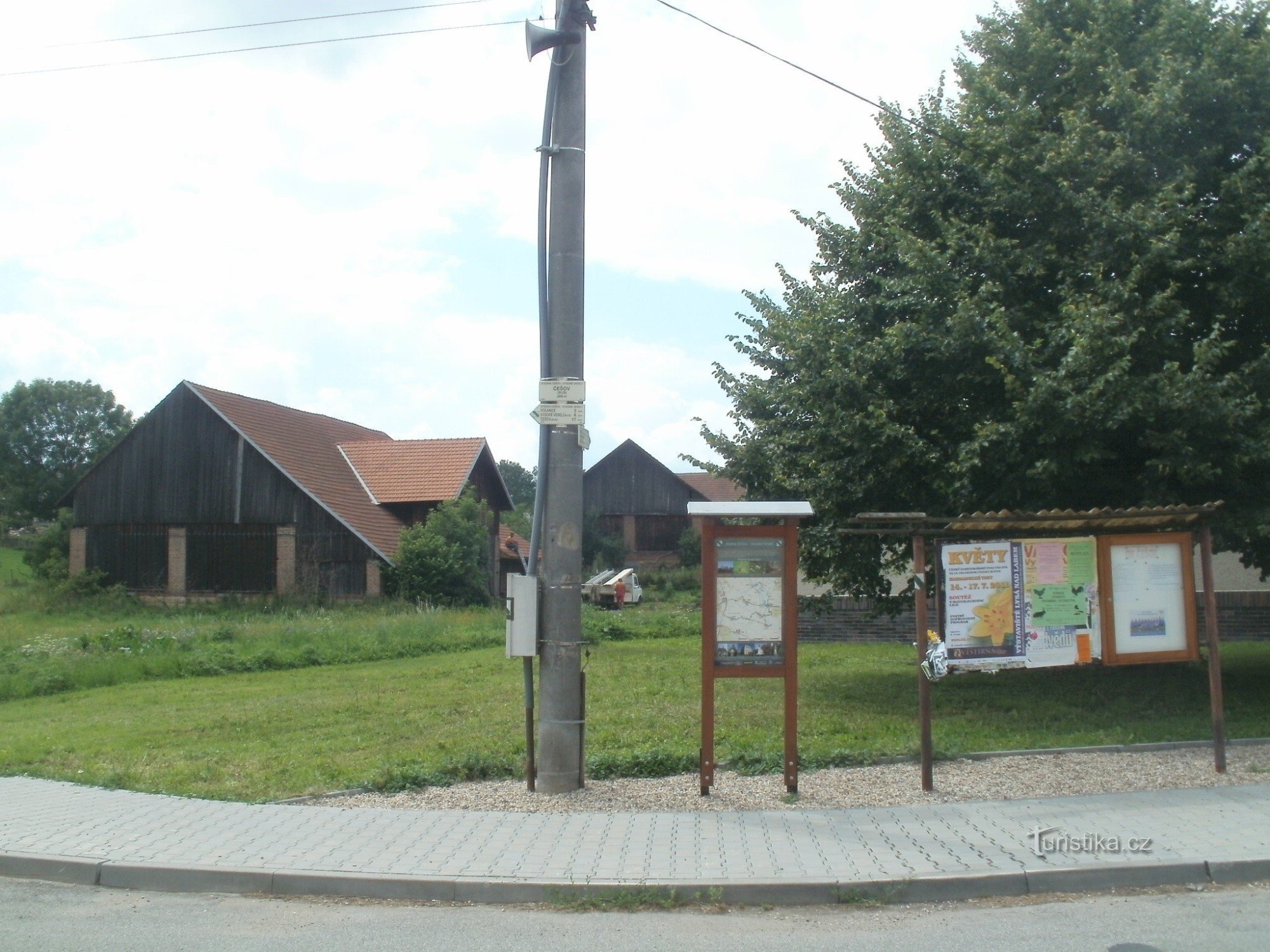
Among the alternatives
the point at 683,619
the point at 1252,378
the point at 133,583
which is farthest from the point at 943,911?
the point at 133,583

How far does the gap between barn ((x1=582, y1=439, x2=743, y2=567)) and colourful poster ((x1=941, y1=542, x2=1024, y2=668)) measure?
5347cm

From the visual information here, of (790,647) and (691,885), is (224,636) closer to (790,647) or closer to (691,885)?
(790,647)

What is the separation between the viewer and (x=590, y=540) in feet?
196

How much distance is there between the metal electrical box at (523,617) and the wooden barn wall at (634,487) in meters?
54.7

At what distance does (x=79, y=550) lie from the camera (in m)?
40.6

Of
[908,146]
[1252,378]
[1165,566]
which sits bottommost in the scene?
[1165,566]

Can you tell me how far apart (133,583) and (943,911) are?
127ft

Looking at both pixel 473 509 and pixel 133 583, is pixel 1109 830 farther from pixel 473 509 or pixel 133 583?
pixel 133 583

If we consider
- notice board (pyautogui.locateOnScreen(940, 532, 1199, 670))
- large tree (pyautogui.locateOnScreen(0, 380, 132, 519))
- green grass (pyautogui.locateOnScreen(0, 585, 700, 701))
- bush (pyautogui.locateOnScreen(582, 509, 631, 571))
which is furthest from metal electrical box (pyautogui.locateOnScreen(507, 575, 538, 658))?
large tree (pyautogui.locateOnScreen(0, 380, 132, 519))

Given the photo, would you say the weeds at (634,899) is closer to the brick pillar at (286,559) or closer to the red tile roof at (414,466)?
the brick pillar at (286,559)

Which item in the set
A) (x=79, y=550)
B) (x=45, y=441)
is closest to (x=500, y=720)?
(x=79, y=550)

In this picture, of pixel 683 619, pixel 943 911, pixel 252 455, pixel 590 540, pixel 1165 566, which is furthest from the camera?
pixel 590 540

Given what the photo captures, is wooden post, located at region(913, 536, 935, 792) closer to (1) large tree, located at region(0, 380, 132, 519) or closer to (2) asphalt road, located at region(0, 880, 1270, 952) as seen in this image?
(2) asphalt road, located at region(0, 880, 1270, 952)

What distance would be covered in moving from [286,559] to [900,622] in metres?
21.6
